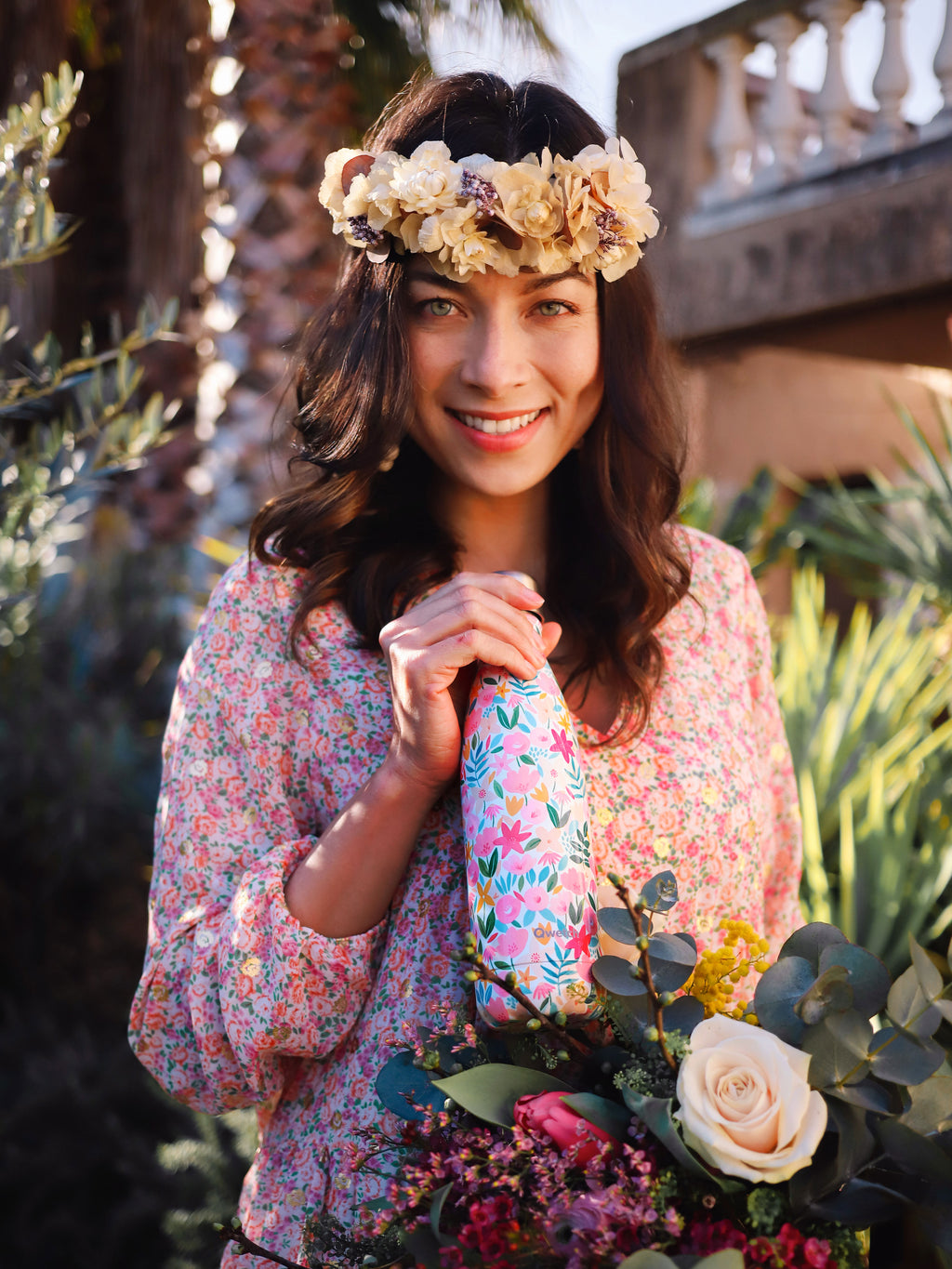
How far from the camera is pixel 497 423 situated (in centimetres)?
144

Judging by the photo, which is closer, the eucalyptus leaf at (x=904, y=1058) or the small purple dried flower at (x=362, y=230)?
the eucalyptus leaf at (x=904, y=1058)

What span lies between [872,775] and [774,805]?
911 millimetres

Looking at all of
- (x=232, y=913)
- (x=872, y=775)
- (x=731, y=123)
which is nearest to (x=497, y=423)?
(x=232, y=913)

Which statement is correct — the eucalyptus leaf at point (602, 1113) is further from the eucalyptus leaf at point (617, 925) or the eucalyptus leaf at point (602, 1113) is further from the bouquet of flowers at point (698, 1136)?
the eucalyptus leaf at point (617, 925)

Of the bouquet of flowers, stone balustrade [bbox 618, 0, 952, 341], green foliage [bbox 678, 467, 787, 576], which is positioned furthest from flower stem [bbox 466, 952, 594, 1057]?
stone balustrade [bbox 618, 0, 952, 341]

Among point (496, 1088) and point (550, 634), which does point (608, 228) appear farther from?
point (496, 1088)

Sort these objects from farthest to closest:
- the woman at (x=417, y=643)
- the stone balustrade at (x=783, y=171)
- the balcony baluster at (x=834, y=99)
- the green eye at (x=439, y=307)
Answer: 1. the balcony baluster at (x=834, y=99)
2. the stone balustrade at (x=783, y=171)
3. the green eye at (x=439, y=307)
4. the woman at (x=417, y=643)

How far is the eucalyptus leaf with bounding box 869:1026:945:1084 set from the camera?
87 centimetres

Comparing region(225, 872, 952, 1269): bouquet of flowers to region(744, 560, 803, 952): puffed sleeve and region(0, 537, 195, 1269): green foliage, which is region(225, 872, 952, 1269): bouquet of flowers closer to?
region(744, 560, 803, 952): puffed sleeve

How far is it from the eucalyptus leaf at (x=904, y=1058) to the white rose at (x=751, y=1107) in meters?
0.06

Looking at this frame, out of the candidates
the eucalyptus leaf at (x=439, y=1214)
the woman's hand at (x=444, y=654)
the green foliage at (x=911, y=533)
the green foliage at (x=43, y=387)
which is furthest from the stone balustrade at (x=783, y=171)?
the eucalyptus leaf at (x=439, y=1214)

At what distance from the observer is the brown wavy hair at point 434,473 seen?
1.46 metres

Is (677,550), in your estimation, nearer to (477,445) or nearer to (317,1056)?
(477,445)

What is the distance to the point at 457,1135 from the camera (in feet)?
3.10
